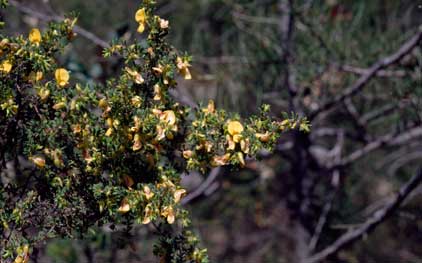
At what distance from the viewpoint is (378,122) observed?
2049 mm

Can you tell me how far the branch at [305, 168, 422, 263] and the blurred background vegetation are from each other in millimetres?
83

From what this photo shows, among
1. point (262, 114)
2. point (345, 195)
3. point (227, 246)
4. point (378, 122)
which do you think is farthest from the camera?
point (227, 246)

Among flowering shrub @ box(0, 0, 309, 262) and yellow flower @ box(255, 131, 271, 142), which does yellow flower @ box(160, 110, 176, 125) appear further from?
yellow flower @ box(255, 131, 271, 142)

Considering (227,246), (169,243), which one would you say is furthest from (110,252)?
(227,246)

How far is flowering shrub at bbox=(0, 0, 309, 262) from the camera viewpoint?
0.95m

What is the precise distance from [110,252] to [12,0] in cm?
85

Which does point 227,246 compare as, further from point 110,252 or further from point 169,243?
point 169,243

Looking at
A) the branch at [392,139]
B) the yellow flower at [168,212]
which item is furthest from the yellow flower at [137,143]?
the branch at [392,139]

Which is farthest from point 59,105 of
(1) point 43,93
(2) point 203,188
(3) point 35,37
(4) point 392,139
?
(4) point 392,139

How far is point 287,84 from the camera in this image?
1.82m

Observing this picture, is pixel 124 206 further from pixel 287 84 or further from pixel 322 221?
pixel 322 221

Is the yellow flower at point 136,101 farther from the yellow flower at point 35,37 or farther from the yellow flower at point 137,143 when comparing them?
the yellow flower at point 35,37

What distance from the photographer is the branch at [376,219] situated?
5.02 feet

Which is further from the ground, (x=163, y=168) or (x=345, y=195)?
(x=345, y=195)
